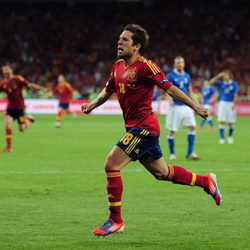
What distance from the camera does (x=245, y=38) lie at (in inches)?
2073

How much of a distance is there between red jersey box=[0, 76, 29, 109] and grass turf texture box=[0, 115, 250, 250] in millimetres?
1360

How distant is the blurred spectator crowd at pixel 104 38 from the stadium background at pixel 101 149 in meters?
0.07

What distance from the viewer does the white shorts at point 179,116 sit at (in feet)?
60.3

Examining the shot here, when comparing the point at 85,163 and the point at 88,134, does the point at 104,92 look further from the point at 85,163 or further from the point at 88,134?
the point at 88,134

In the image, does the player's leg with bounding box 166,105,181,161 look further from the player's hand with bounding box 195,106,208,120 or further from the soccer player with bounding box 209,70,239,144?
the player's hand with bounding box 195,106,208,120

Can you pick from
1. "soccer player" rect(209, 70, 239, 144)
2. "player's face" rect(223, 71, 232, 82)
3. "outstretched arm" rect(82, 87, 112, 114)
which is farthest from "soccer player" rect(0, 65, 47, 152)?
"outstretched arm" rect(82, 87, 112, 114)

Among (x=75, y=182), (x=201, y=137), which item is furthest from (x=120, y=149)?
(x=201, y=137)

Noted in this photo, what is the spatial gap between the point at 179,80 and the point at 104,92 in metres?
8.81

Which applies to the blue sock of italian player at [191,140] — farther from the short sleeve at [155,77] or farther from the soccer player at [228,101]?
the short sleeve at [155,77]

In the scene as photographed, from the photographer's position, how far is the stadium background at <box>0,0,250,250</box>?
869 centimetres

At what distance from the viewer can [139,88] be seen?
8.68 metres

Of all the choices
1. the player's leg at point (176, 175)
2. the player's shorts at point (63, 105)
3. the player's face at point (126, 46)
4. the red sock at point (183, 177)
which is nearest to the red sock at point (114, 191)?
the player's leg at point (176, 175)

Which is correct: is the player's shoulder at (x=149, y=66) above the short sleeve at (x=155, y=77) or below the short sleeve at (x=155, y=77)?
above

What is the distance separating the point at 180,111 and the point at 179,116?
Answer: 0.41 feet
